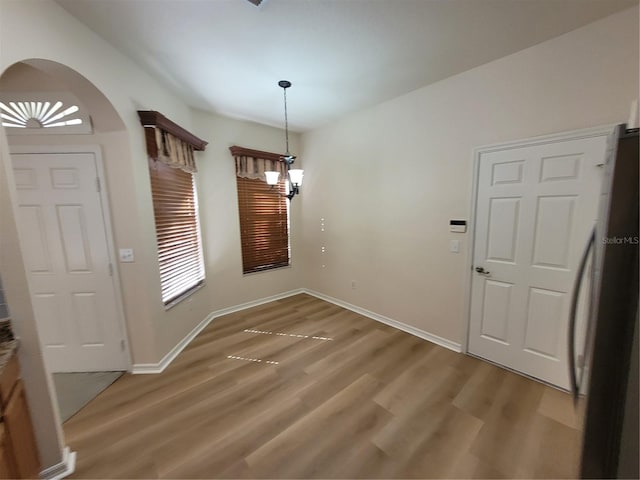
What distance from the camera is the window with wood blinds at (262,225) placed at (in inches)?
147

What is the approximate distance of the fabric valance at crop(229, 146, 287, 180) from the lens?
353 cm

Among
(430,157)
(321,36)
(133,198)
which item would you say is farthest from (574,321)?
(133,198)

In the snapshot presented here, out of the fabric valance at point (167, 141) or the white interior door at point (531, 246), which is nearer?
the white interior door at point (531, 246)

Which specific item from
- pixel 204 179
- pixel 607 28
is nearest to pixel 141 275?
pixel 204 179

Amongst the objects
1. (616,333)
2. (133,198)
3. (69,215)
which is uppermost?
(133,198)

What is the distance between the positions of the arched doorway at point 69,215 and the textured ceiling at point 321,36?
64cm

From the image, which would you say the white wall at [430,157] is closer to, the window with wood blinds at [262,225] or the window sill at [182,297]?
the window with wood blinds at [262,225]

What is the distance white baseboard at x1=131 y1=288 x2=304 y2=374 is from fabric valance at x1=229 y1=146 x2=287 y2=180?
201 cm

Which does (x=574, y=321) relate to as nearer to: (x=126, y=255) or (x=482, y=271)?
(x=482, y=271)

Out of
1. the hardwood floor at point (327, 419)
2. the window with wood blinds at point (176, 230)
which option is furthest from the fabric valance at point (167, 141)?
the hardwood floor at point (327, 419)

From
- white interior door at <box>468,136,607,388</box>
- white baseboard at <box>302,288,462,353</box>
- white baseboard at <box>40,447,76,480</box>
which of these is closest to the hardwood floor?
white baseboard at <box>40,447,76,480</box>

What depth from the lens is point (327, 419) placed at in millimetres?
1801

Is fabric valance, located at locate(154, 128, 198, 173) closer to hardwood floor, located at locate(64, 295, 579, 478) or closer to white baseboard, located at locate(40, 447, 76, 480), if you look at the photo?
hardwood floor, located at locate(64, 295, 579, 478)

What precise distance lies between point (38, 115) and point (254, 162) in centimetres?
217
